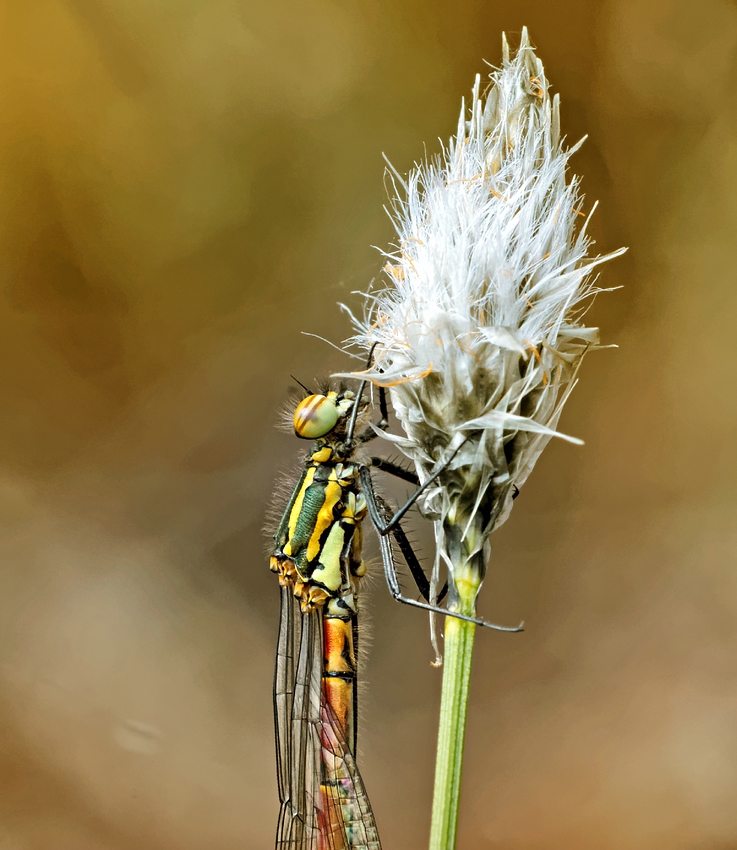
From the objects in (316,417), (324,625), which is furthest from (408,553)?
(316,417)

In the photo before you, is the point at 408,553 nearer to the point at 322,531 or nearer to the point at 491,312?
the point at 322,531

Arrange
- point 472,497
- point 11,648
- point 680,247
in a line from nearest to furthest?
point 472,497 < point 680,247 < point 11,648

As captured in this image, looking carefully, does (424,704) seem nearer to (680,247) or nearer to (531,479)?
(531,479)

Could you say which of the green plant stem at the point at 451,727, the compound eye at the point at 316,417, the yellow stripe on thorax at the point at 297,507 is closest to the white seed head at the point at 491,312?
the green plant stem at the point at 451,727

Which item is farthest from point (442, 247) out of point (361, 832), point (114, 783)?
point (114, 783)

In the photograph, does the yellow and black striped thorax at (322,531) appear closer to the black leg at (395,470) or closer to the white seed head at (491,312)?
the black leg at (395,470)

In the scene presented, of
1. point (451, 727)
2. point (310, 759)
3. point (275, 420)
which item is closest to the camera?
point (451, 727)
